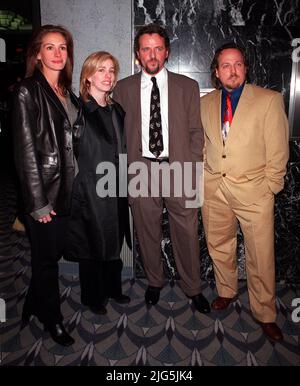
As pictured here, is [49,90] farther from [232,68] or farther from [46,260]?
[232,68]

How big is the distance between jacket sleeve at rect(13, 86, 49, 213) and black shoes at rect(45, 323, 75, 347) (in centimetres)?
97

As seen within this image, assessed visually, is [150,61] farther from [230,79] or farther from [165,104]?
[230,79]

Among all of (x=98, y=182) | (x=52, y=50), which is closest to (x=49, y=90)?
(x=52, y=50)

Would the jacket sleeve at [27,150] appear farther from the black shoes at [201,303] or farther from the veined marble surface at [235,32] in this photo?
the black shoes at [201,303]

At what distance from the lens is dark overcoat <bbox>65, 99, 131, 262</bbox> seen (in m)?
2.41

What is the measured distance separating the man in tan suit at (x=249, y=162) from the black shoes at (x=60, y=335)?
4.87 ft

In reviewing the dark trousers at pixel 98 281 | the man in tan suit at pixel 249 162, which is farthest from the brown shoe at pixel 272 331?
the dark trousers at pixel 98 281

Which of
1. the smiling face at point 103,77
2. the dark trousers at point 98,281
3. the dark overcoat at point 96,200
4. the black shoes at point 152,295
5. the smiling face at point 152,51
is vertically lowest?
the black shoes at point 152,295

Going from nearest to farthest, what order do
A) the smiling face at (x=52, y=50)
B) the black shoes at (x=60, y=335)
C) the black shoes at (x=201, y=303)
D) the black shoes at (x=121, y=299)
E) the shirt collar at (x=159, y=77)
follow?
the smiling face at (x=52, y=50)
the black shoes at (x=60, y=335)
the shirt collar at (x=159, y=77)
the black shoes at (x=201, y=303)
the black shoes at (x=121, y=299)

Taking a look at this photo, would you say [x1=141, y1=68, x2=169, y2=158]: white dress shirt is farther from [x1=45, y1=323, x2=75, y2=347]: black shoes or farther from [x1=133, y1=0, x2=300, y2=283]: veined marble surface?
[x1=45, y1=323, x2=75, y2=347]: black shoes

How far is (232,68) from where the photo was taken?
241 cm

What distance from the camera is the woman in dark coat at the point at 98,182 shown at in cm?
240

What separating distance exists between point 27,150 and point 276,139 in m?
1.72

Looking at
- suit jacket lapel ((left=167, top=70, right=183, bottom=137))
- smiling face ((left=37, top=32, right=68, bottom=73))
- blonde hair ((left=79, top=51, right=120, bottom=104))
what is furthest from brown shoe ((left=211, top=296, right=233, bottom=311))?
smiling face ((left=37, top=32, right=68, bottom=73))
